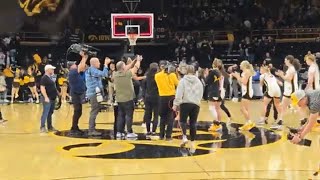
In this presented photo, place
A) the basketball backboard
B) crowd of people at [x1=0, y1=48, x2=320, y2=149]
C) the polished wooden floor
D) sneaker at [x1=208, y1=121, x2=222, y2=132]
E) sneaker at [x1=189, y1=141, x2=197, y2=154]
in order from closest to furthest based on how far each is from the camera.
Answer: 1. the polished wooden floor
2. sneaker at [x1=189, y1=141, x2=197, y2=154]
3. crowd of people at [x1=0, y1=48, x2=320, y2=149]
4. sneaker at [x1=208, y1=121, x2=222, y2=132]
5. the basketball backboard

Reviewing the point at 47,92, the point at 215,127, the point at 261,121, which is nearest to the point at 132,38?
the point at 261,121

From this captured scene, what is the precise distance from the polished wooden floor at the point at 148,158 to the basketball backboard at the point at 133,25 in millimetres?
8694

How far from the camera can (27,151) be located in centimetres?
1055

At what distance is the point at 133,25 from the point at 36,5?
10.2 m

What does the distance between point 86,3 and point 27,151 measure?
21.3 m

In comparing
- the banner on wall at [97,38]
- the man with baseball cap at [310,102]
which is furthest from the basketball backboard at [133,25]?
the man with baseball cap at [310,102]

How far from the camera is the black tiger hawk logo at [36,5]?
2939 cm

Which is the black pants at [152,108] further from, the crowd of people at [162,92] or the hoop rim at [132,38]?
the hoop rim at [132,38]

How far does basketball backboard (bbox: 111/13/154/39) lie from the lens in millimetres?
21513

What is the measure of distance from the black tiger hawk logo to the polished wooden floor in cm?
1727

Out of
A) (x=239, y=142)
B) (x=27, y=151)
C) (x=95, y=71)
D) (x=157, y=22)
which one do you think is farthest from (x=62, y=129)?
(x=157, y=22)

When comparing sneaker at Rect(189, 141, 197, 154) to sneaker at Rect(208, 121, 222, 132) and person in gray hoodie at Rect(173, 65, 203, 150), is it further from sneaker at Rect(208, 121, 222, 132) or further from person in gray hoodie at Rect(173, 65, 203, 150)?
sneaker at Rect(208, 121, 222, 132)

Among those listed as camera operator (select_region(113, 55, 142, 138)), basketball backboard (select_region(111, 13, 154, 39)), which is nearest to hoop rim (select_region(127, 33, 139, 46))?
basketball backboard (select_region(111, 13, 154, 39))

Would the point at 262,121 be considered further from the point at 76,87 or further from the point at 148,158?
the point at 148,158
